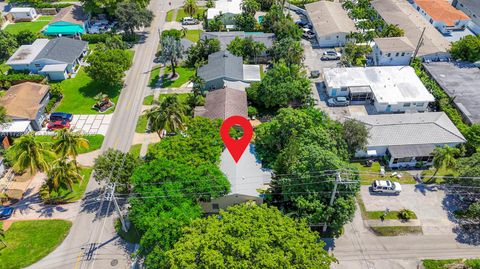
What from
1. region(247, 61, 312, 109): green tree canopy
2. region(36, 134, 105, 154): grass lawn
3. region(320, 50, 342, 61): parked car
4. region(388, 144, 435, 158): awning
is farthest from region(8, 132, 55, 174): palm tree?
region(320, 50, 342, 61): parked car

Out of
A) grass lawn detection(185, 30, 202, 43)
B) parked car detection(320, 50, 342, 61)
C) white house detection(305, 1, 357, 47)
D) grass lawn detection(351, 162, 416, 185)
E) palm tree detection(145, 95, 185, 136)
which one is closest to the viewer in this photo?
palm tree detection(145, 95, 185, 136)

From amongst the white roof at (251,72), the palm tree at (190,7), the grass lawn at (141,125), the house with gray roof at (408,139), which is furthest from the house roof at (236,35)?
the house with gray roof at (408,139)

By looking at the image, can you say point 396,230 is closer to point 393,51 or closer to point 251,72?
point 251,72

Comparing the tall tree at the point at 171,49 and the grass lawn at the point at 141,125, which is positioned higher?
the tall tree at the point at 171,49

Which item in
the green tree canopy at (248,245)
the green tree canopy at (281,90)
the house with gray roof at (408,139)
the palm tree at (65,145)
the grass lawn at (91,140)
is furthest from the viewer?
the green tree canopy at (281,90)

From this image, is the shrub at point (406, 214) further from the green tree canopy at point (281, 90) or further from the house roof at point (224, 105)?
the house roof at point (224, 105)

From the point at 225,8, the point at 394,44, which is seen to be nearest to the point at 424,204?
the point at 394,44

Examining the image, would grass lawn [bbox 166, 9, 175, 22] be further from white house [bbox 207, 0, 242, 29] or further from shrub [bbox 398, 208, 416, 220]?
shrub [bbox 398, 208, 416, 220]
